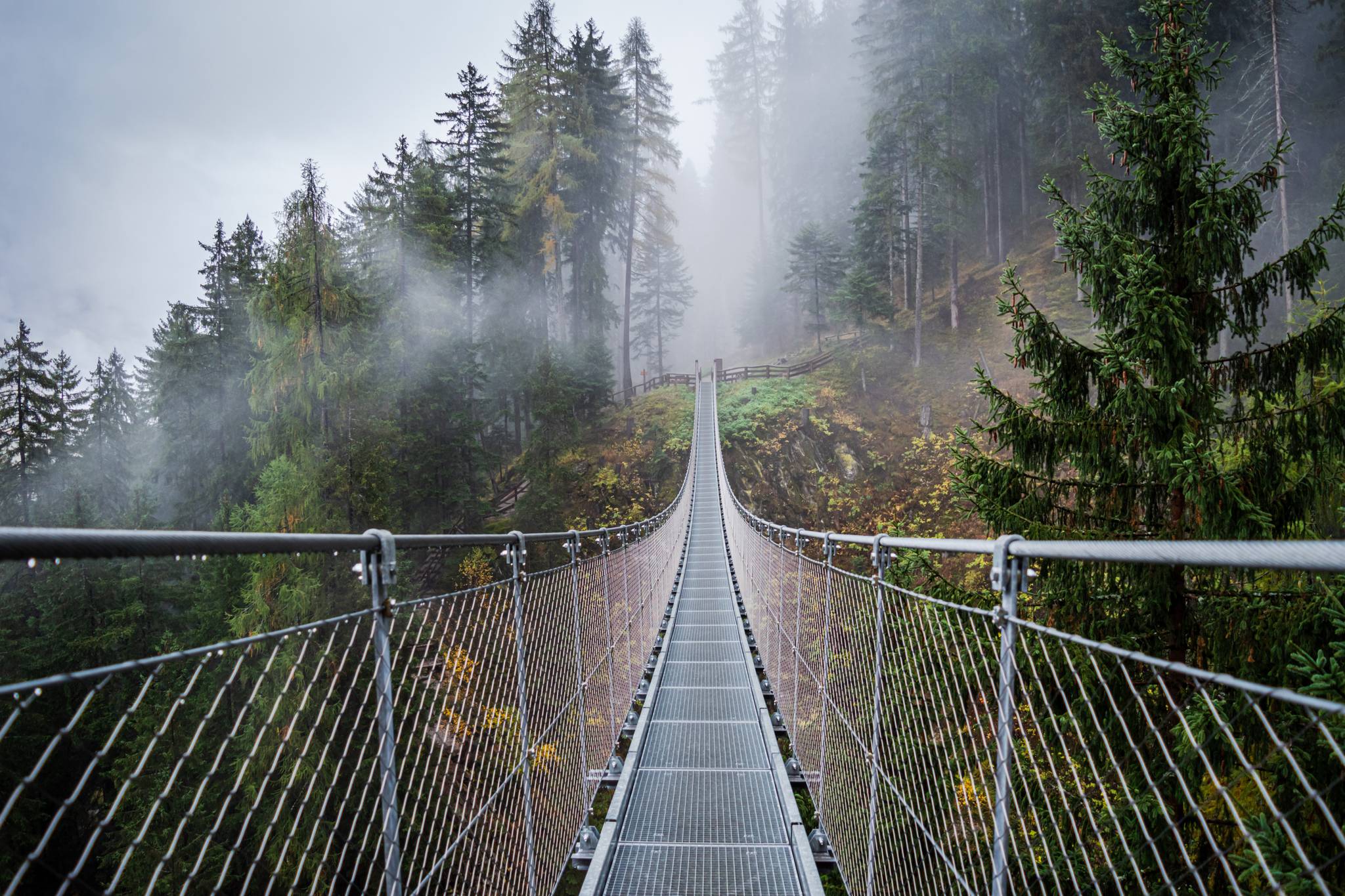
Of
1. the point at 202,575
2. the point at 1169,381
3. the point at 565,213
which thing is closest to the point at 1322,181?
the point at 1169,381

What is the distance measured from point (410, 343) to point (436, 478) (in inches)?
132

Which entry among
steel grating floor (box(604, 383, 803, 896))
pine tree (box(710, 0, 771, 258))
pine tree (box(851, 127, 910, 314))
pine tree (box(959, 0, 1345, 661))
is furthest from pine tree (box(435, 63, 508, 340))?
pine tree (box(710, 0, 771, 258))

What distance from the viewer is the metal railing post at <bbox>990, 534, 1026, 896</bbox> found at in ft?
4.14

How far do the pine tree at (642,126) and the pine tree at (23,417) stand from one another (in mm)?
15740

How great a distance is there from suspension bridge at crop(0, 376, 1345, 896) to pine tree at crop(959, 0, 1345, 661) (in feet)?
3.05

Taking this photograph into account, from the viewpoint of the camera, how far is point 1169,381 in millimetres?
4234

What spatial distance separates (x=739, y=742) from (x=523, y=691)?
230cm

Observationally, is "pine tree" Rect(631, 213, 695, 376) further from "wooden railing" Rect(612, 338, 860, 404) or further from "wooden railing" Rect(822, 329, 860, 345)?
"wooden railing" Rect(822, 329, 860, 345)

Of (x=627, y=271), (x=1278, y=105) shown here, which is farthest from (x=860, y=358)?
(x=1278, y=105)

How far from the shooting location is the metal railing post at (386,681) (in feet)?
4.38

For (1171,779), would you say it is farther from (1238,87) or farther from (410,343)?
(1238,87)

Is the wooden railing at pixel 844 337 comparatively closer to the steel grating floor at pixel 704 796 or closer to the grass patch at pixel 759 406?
the grass patch at pixel 759 406

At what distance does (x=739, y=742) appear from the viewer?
13.3 feet

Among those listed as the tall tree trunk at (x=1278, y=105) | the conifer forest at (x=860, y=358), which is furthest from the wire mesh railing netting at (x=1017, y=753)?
the tall tree trunk at (x=1278, y=105)
